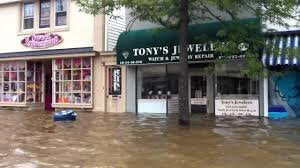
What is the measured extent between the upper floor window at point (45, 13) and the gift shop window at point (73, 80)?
2278 mm

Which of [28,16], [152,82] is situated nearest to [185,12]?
[152,82]

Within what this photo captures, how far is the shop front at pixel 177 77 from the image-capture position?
19375 millimetres

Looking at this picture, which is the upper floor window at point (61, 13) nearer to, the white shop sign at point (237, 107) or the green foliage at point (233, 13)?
the green foliage at point (233, 13)

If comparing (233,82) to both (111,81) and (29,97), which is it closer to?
(111,81)

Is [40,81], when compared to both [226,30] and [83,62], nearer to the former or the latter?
[83,62]

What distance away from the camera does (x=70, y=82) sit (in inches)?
982

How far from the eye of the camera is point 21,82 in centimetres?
2666

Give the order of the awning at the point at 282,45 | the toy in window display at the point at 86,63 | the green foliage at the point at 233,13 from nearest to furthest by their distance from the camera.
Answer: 1. the green foliage at the point at 233,13
2. the awning at the point at 282,45
3. the toy in window display at the point at 86,63

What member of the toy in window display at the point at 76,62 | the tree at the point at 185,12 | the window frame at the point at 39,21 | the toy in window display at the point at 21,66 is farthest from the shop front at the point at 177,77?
the toy in window display at the point at 21,66

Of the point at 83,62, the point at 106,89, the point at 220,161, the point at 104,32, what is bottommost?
the point at 220,161

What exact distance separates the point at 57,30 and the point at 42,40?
3.61 feet

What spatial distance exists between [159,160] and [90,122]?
29.6ft

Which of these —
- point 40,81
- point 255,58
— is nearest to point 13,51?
point 40,81

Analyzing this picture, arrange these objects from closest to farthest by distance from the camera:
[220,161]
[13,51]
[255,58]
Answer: [220,161]
[255,58]
[13,51]
